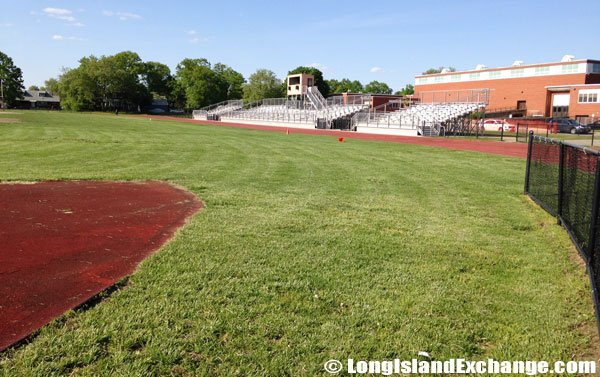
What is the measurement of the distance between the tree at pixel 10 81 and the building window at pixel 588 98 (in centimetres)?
12257

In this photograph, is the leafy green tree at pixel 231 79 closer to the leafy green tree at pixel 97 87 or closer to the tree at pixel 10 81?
the leafy green tree at pixel 97 87

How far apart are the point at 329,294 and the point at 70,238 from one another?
3798mm

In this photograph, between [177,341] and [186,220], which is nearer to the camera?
[177,341]

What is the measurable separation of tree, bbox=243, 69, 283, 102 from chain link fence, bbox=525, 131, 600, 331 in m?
81.3

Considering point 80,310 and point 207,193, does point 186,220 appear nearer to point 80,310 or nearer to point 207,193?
point 207,193

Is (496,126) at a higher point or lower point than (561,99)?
lower

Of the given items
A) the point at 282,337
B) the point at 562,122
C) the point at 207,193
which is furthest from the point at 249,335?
the point at 562,122

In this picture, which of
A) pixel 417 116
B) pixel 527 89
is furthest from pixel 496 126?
pixel 527 89

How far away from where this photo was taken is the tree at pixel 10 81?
104312 mm

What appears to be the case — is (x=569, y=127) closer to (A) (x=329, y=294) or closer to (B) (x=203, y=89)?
(A) (x=329, y=294)

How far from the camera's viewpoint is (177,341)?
333 cm

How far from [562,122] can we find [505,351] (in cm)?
4705

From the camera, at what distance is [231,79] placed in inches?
4481

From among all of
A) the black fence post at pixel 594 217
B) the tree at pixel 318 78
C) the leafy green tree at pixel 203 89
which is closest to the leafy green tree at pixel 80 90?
the leafy green tree at pixel 203 89
